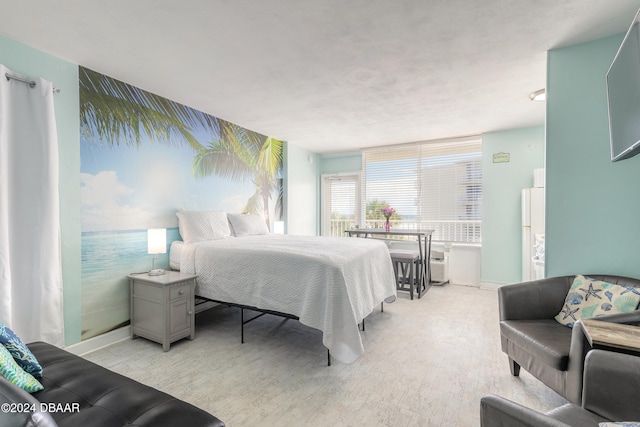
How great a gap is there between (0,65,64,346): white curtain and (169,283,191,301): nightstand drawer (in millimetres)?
854

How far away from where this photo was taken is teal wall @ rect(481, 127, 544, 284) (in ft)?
14.9

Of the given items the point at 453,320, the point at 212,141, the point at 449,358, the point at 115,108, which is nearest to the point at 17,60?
the point at 115,108

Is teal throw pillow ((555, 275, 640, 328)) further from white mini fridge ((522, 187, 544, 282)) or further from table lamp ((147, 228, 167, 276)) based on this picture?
table lamp ((147, 228, 167, 276))

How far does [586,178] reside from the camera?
7.54 ft

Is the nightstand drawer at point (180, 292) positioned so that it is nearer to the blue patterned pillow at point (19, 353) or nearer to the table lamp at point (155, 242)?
the table lamp at point (155, 242)

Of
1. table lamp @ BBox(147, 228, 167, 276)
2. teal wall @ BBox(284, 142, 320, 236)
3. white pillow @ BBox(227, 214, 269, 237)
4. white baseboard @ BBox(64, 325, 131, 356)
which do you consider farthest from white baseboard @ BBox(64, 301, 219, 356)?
teal wall @ BBox(284, 142, 320, 236)

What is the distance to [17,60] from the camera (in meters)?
2.28

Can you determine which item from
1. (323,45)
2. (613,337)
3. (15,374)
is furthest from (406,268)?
(15,374)

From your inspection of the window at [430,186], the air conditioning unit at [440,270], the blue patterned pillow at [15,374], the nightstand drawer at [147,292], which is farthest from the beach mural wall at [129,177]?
the air conditioning unit at [440,270]

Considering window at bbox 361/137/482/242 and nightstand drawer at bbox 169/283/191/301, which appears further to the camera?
window at bbox 361/137/482/242

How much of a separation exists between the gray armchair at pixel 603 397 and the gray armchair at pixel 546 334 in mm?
365

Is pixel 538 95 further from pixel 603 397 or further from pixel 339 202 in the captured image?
pixel 339 202

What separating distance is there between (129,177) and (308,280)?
2.25m

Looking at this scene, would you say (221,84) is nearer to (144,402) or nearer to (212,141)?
(212,141)
